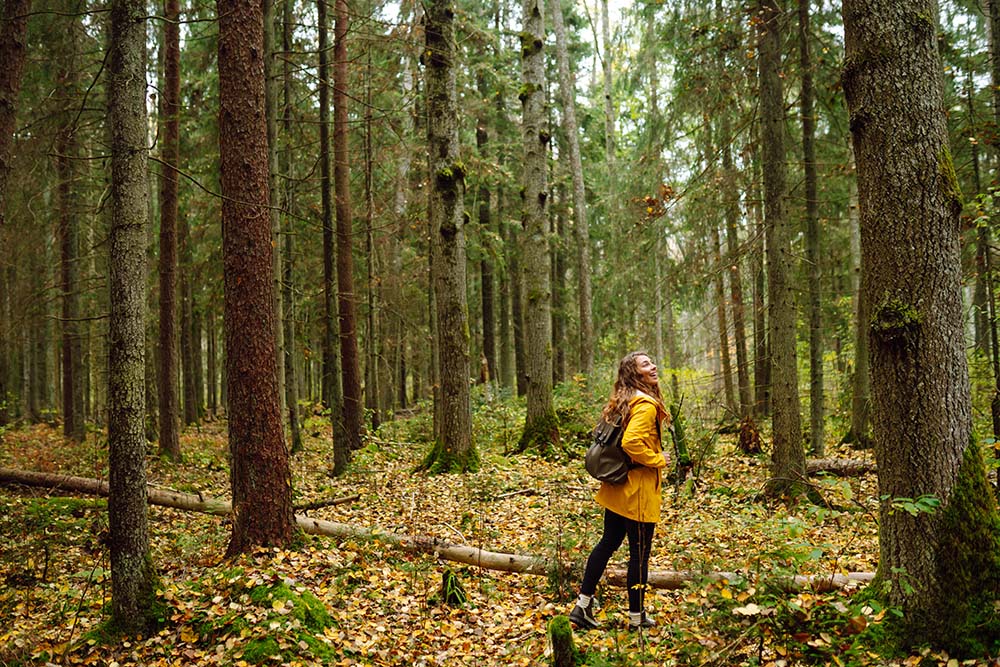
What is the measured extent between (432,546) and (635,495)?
109 inches

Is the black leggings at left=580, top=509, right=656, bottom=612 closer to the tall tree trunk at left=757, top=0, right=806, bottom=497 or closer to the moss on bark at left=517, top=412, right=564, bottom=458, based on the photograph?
the tall tree trunk at left=757, top=0, right=806, bottom=497

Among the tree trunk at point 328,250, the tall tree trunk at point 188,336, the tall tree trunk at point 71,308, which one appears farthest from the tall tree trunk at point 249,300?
the tall tree trunk at point 188,336

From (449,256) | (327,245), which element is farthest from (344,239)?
(449,256)

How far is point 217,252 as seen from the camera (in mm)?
16125

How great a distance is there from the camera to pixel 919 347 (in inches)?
148

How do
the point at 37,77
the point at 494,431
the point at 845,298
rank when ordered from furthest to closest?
1. the point at 845,298
2. the point at 494,431
3. the point at 37,77

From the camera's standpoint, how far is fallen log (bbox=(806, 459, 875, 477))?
9.50 m

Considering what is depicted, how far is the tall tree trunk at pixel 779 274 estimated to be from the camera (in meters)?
8.46

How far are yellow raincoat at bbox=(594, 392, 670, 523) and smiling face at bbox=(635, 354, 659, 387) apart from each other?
0.43ft

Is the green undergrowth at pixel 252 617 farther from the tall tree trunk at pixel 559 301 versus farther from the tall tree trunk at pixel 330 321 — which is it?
the tall tree trunk at pixel 559 301

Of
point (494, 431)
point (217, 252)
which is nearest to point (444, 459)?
point (494, 431)

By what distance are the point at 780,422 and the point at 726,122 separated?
5.22 meters

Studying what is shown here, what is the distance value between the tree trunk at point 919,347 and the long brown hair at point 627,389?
1660mm

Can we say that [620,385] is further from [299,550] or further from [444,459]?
[444,459]
